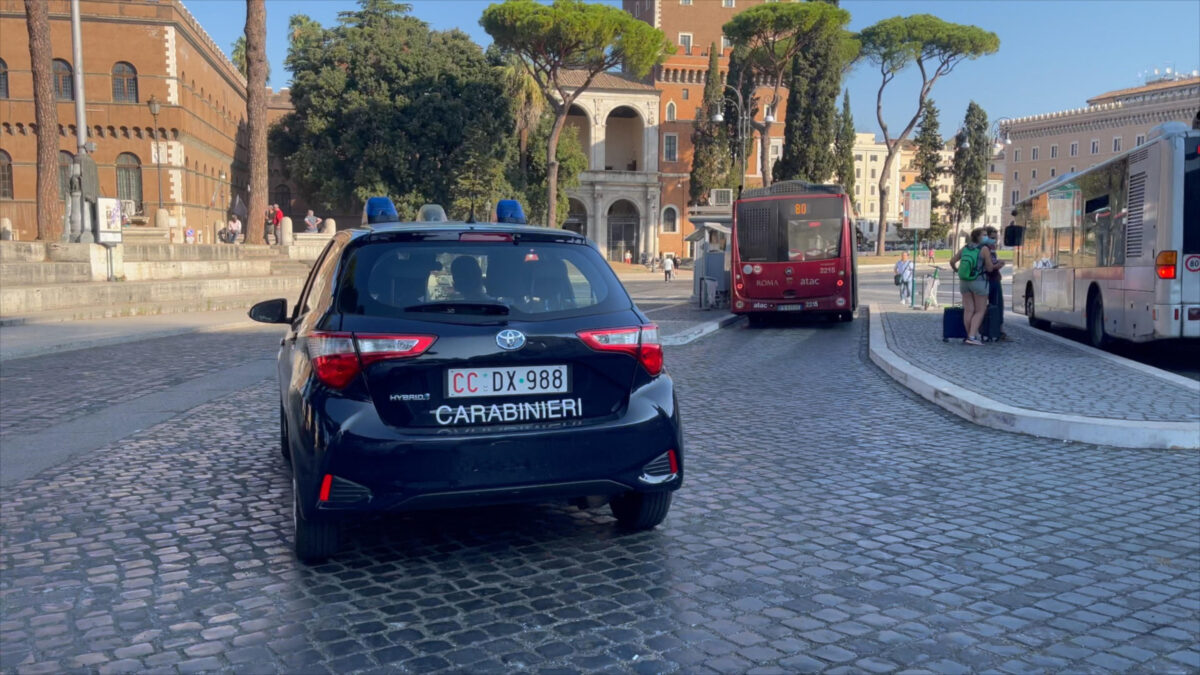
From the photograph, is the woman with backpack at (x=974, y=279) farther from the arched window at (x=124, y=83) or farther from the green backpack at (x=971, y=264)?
the arched window at (x=124, y=83)

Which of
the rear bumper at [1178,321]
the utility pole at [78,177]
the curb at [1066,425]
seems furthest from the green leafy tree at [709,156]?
the curb at [1066,425]

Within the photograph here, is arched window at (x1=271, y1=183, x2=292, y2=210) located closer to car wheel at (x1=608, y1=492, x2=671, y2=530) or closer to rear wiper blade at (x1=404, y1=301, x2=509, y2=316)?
car wheel at (x1=608, y1=492, x2=671, y2=530)

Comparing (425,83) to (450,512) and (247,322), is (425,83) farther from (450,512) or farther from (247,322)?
(450,512)

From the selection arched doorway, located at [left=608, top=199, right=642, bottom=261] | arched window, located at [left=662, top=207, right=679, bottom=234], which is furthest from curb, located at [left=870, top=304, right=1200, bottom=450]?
arched window, located at [left=662, top=207, right=679, bottom=234]

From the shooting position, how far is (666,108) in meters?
77.2

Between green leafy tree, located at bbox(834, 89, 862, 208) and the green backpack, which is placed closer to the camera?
the green backpack

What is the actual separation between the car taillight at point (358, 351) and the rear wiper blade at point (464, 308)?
181 mm

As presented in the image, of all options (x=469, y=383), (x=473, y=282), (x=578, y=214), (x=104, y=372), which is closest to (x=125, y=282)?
(x=104, y=372)

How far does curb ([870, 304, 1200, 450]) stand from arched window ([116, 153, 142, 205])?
4746 centimetres

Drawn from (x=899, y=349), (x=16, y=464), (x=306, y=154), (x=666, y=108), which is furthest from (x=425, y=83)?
(x=16, y=464)

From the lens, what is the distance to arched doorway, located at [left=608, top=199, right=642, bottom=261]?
2859 inches

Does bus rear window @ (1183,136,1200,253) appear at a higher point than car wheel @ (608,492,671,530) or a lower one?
higher

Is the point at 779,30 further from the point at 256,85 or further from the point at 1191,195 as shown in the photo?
the point at 1191,195

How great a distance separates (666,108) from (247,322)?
6155cm
